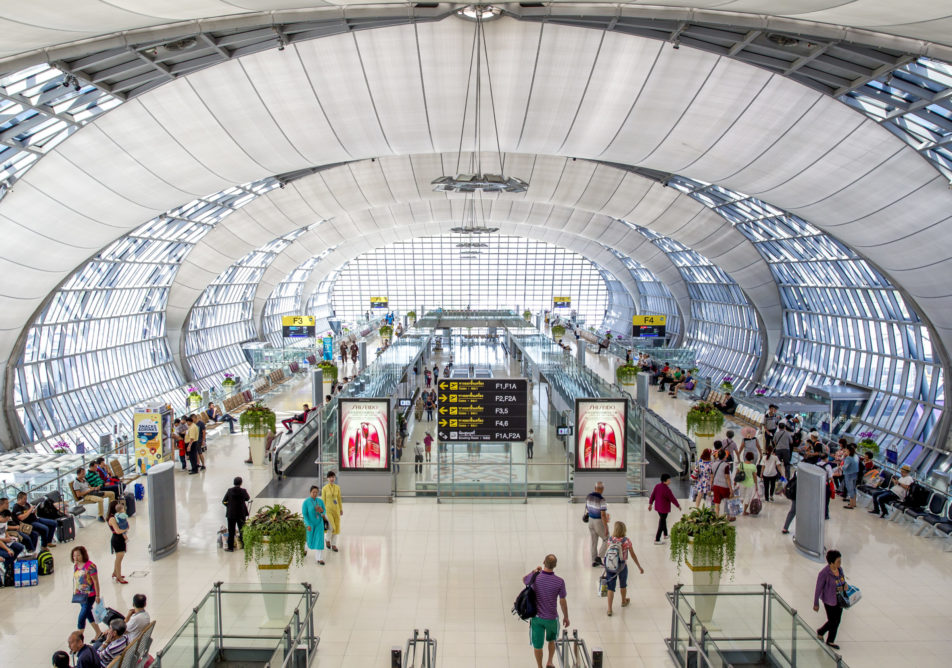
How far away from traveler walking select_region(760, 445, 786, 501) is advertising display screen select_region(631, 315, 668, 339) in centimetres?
3058

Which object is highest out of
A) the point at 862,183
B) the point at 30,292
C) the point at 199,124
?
the point at 199,124

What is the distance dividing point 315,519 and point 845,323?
35317 mm

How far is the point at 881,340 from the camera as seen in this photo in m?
33.7

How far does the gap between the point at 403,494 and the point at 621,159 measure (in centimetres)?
1685

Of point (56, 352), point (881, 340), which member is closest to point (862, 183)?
point (881, 340)

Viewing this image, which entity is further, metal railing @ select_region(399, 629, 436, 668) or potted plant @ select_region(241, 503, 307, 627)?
potted plant @ select_region(241, 503, 307, 627)

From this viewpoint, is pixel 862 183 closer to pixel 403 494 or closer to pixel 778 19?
pixel 778 19

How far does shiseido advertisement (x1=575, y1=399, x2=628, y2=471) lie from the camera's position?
46.1 ft

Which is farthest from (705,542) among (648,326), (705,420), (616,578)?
(648,326)

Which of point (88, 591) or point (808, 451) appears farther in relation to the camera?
point (808, 451)

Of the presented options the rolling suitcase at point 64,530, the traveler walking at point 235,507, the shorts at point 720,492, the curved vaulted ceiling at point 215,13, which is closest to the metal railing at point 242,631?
the traveler walking at point 235,507

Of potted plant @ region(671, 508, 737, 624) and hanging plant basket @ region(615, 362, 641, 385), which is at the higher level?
hanging plant basket @ region(615, 362, 641, 385)

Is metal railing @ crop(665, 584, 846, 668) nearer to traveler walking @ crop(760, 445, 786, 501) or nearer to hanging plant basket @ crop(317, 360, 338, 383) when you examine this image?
traveler walking @ crop(760, 445, 786, 501)

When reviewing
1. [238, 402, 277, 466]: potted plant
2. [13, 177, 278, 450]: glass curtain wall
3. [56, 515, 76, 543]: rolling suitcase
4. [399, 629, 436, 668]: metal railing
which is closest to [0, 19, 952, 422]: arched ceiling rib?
[13, 177, 278, 450]: glass curtain wall
